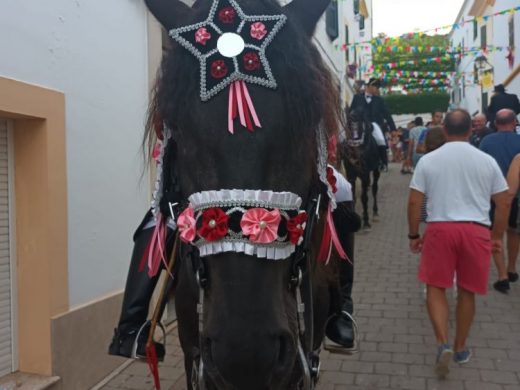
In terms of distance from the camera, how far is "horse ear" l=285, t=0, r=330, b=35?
2314 millimetres

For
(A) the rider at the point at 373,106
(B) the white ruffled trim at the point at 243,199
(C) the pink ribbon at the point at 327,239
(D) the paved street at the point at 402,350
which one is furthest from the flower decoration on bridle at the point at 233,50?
(A) the rider at the point at 373,106

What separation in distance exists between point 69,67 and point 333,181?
2601 millimetres

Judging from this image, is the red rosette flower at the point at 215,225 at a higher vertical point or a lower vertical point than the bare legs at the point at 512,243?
higher

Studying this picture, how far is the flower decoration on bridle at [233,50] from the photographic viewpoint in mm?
1869

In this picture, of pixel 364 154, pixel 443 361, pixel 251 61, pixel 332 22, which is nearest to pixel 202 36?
pixel 251 61

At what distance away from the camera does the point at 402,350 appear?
16.9ft

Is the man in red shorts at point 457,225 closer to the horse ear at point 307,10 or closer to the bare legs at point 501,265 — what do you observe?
the bare legs at point 501,265

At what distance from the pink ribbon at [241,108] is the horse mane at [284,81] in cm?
8

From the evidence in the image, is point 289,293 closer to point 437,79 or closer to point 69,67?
point 69,67

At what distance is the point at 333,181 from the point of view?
259 cm

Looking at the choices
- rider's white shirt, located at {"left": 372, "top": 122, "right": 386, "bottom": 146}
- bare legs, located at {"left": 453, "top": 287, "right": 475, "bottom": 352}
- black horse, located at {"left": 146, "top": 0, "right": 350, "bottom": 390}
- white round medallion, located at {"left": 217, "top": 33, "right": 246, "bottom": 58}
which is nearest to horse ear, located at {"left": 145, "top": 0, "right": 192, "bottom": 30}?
black horse, located at {"left": 146, "top": 0, "right": 350, "bottom": 390}

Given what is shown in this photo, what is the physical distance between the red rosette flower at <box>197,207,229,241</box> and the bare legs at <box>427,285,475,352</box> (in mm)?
3445

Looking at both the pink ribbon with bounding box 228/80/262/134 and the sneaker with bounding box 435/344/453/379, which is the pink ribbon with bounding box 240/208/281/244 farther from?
the sneaker with bounding box 435/344/453/379

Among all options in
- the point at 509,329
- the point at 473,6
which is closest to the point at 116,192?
the point at 509,329
